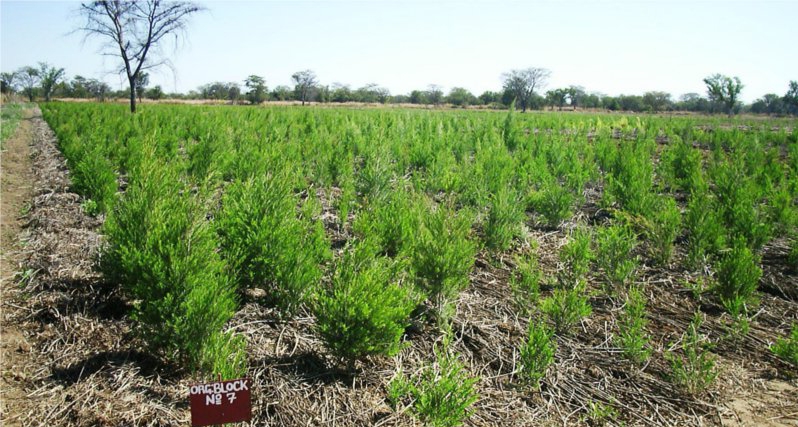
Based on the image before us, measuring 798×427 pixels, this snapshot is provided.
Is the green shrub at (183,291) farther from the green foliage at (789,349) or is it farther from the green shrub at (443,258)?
the green foliage at (789,349)

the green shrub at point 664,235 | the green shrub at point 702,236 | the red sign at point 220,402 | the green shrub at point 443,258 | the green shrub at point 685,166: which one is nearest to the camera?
the red sign at point 220,402

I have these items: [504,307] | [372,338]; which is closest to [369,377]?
[372,338]

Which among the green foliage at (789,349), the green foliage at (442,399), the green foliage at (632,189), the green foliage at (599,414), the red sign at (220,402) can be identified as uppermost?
the green foliage at (632,189)

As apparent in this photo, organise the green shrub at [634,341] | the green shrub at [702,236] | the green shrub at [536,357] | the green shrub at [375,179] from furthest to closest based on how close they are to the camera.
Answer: the green shrub at [375,179] → the green shrub at [702,236] → the green shrub at [634,341] → the green shrub at [536,357]

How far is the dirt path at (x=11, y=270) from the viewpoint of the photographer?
272 centimetres

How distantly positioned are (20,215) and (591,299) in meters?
7.22

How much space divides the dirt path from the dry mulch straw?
63 mm

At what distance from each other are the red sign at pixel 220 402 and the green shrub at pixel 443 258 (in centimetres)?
181

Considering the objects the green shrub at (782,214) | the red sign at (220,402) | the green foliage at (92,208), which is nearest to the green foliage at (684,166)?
the green shrub at (782,214)

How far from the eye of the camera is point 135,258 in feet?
9.86

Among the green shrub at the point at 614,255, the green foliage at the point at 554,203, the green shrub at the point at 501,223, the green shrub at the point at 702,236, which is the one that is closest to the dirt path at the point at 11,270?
the green shrub at the point at 501,223

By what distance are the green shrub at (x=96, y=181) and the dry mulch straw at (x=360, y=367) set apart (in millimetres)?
1605

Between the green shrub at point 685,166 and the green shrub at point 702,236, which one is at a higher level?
the green shrub at point 685,166

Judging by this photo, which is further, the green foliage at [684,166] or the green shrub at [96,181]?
the green foliage at [684,166]
